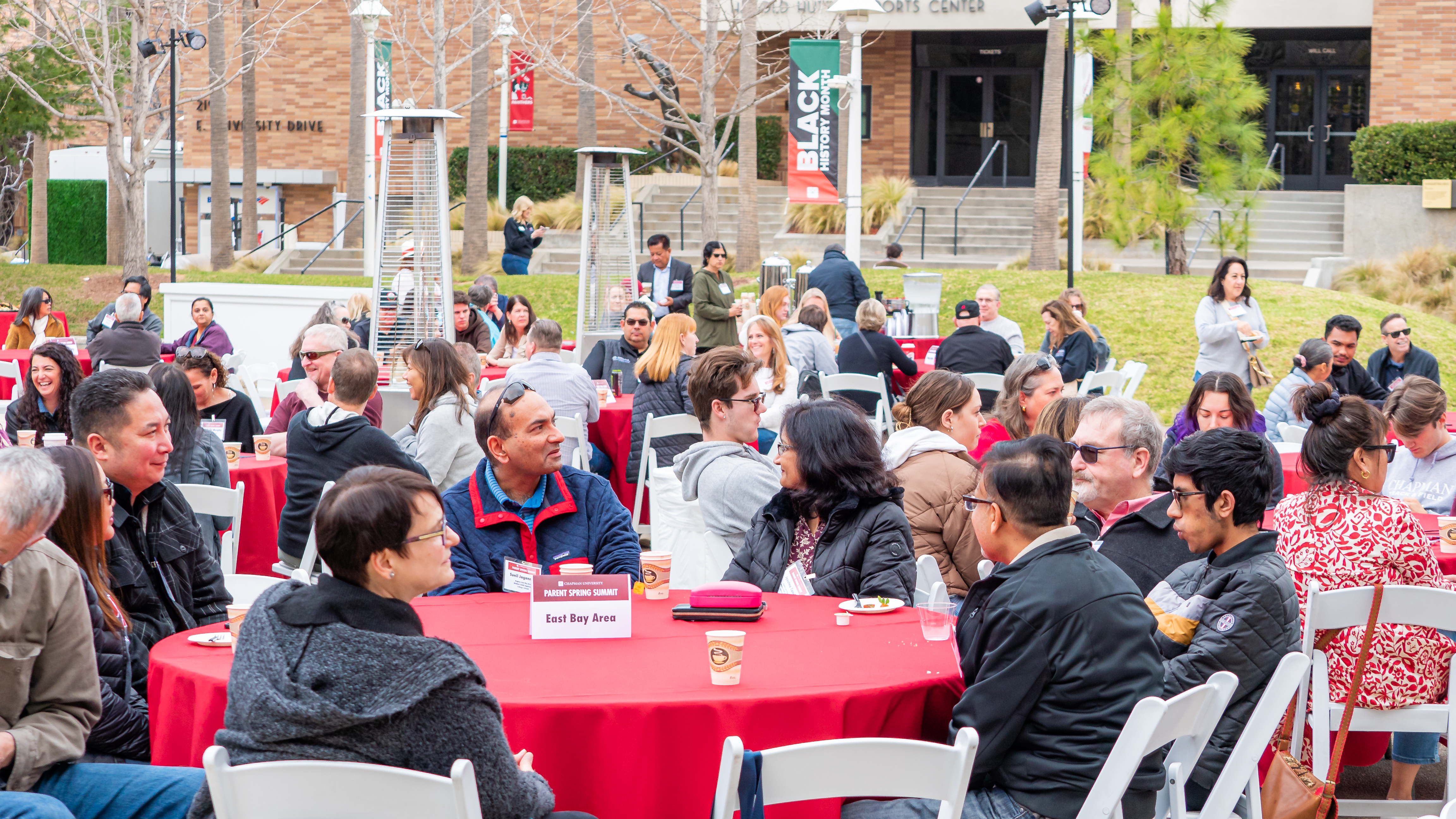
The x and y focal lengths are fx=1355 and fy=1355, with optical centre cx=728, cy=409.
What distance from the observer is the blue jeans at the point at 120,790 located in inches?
124

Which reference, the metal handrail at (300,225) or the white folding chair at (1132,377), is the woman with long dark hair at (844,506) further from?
the metal handrail at (300,225)

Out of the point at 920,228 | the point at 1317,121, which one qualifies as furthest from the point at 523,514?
the point at 1317,121

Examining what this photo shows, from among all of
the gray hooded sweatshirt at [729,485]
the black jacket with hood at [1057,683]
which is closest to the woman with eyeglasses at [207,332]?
the gray hooded sweatshirt at [729,485]

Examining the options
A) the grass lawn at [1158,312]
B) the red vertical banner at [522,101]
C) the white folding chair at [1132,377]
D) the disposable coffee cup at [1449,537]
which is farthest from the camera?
the red vertical banner at [522,101]

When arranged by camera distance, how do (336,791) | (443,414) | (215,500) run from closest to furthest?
(336,791), (215,500), (443,414)

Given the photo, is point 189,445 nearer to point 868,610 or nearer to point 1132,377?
point 868,610

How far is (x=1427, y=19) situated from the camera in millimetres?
23422

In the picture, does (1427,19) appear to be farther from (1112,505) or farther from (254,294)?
(1112,505)

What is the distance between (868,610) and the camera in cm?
387

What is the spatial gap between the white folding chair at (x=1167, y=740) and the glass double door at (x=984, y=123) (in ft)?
83.0

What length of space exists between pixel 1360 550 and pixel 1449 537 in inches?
52.5

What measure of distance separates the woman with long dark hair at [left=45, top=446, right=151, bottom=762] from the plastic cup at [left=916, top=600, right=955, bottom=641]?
2040 millimetres

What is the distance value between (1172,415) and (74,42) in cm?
1819

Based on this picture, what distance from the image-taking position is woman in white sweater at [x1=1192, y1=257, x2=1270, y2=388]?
9703mm
